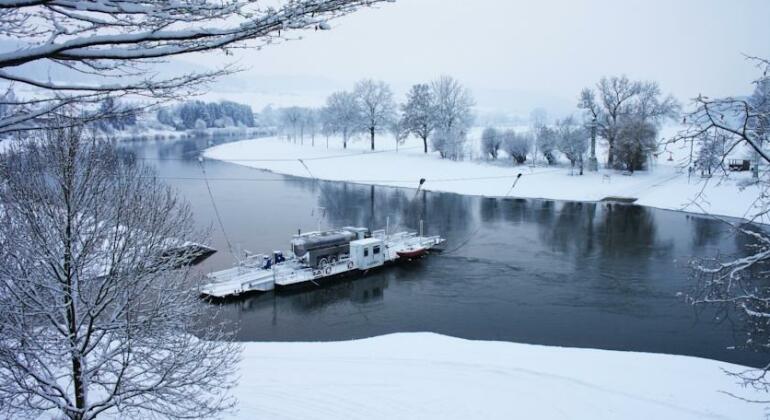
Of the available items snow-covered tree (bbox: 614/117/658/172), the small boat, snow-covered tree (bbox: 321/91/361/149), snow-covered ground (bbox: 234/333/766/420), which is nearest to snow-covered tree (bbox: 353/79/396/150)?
snow-covered tree (bbox: 321/91/361/149)

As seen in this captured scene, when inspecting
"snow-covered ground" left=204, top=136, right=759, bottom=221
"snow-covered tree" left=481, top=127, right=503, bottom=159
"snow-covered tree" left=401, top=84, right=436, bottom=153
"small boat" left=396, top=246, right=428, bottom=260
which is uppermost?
"snow-covered tree" left=401, top=84, right=436, bottom=153

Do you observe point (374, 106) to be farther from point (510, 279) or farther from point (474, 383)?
point (474, 383)

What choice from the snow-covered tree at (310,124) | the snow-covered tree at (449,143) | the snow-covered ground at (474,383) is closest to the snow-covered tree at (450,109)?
the snow-covered tree at (449,143)

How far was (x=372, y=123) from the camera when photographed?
7325 cm

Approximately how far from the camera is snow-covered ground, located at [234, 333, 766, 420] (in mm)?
10891

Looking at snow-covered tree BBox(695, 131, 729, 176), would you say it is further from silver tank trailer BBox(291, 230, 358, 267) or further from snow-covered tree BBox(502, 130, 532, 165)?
snow-covered tree BBox(502, 130, 532, 165)

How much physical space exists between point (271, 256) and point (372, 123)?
50643 millimetres

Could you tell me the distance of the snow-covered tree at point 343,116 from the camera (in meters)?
75.0

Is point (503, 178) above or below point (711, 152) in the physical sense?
below

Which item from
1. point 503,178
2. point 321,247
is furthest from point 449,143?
point 321,247

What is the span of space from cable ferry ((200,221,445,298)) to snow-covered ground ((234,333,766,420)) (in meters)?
6.25

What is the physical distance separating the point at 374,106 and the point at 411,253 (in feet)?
167

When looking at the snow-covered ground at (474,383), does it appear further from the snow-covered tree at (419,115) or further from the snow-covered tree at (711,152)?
the snow-covered tree at (419,115)

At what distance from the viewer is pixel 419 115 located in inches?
2648
